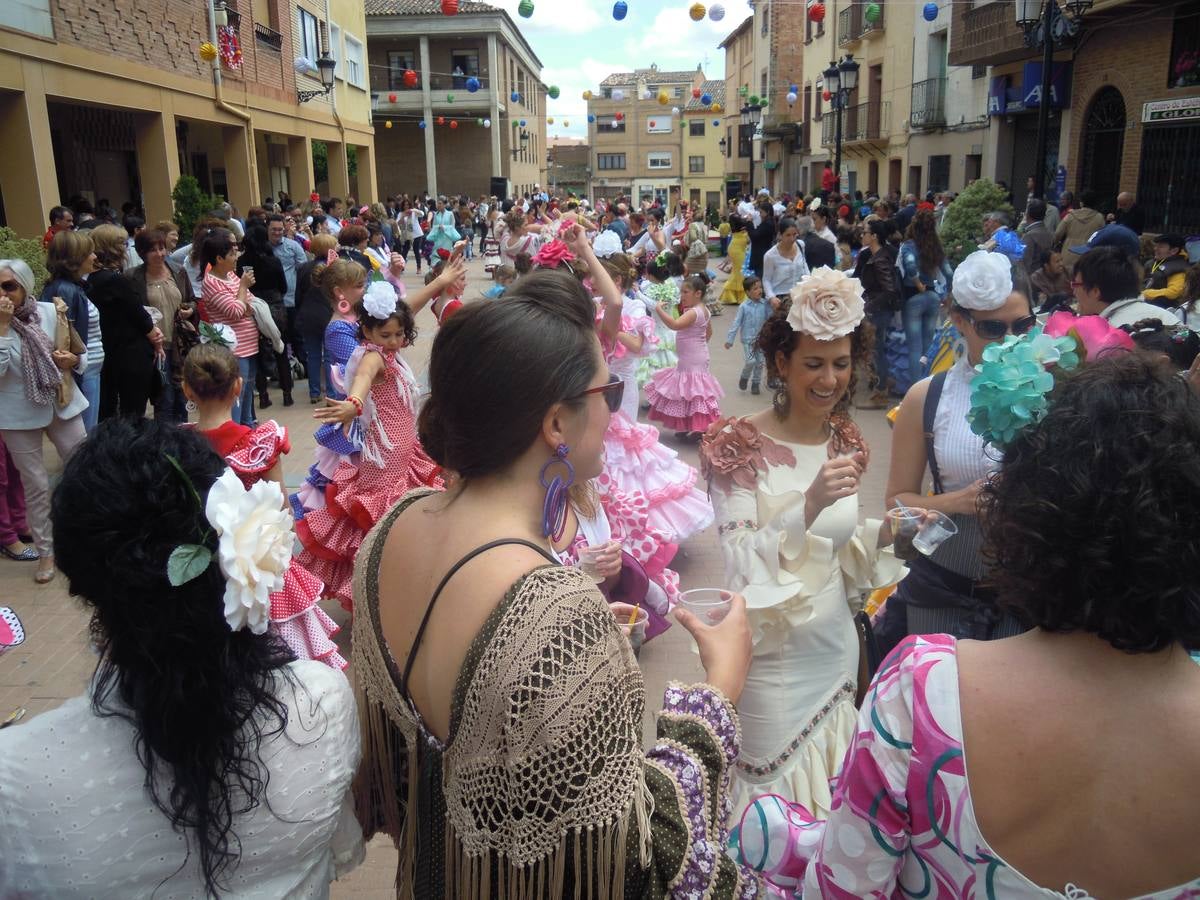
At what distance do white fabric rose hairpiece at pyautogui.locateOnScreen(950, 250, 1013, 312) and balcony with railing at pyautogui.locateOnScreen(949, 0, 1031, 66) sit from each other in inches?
651

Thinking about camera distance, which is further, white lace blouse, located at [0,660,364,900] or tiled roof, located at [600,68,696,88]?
tiled roof, located at [600,68,696,88]

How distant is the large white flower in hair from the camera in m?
1.46

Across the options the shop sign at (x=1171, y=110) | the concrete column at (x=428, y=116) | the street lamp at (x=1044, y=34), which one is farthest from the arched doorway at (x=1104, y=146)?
the concrete column at (x=428, y=116)

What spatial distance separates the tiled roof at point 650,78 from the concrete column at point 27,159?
64.3m

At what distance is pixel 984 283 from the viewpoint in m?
3.15

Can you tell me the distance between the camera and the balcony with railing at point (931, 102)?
23.8 meters

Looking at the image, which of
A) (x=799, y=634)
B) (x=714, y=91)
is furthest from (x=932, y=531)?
(x=714, y=91)

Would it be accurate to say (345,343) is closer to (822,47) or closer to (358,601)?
(358,601)

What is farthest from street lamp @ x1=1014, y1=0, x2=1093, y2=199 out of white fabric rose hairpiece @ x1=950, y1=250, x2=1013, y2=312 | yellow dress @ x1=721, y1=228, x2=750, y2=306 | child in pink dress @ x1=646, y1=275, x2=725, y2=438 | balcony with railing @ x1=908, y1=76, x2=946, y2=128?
balcony with railing @ x1=908, y1=76, x2=946, y2=128

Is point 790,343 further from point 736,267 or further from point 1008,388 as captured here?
point 736,267

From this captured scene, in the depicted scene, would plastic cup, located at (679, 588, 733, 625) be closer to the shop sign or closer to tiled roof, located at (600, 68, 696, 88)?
the shop sign

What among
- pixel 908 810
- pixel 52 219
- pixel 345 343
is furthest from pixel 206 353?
pixel 52 219

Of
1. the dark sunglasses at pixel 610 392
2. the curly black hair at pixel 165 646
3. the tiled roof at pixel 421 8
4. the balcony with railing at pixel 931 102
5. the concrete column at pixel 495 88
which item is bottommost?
the curly black hair at pixel 165 646

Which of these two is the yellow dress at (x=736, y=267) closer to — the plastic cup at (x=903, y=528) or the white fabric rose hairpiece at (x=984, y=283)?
the white fabric rose hairpiece at (x=984, y=283)
